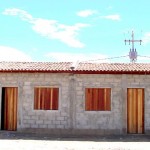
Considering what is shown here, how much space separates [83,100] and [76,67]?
1.65 m

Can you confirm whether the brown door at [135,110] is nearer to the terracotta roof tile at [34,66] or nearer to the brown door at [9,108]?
the terracotta roof tile at [34,66]

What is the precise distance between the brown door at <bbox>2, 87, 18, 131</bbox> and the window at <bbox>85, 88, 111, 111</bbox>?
3.41m

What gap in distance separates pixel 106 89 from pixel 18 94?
4082 millimetres

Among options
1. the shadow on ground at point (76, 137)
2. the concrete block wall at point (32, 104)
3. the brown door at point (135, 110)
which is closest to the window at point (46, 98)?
the concrete block wall at point (32, 104)

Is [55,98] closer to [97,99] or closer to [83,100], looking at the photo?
[83,100]

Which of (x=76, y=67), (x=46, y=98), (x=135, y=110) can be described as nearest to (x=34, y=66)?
(x=46, y=98)

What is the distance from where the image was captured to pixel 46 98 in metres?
17.5

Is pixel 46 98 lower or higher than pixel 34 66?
lower

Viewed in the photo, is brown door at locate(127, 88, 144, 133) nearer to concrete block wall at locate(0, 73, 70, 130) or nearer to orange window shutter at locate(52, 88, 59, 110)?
concrete block wall at locate(0, 73, 70, 130)

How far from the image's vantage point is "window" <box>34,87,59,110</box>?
57.2ft

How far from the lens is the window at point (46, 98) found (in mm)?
17438

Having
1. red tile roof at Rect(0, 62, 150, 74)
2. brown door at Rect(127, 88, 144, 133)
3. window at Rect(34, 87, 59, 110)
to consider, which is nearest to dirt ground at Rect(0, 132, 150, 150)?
brown door at Rect(127, 88, 144, 133)
